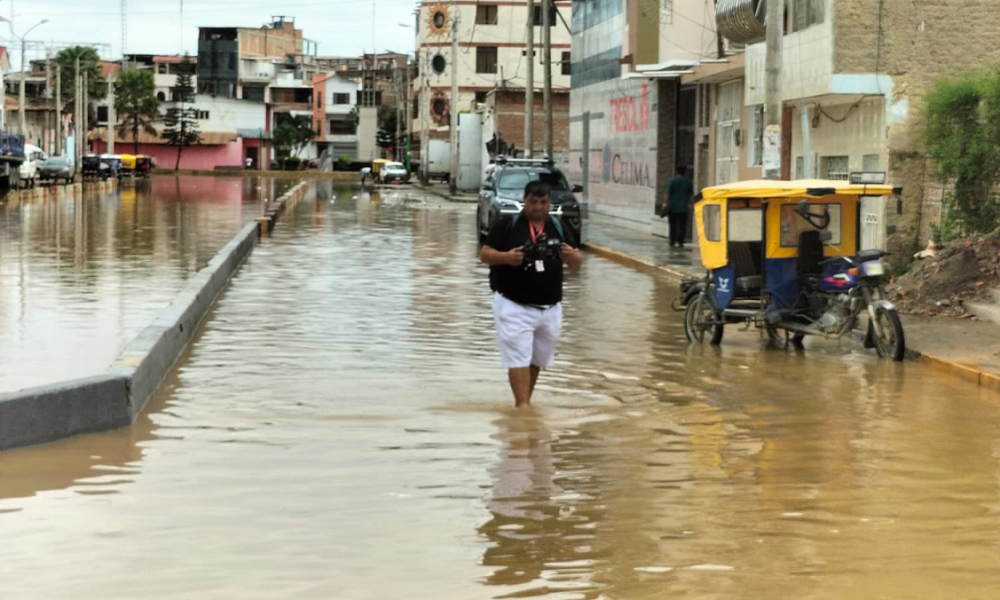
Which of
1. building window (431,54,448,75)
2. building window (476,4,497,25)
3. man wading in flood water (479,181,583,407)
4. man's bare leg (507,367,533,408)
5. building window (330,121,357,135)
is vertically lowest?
man's bare leg (507,367,533,408)

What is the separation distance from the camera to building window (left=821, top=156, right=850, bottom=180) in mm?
25597

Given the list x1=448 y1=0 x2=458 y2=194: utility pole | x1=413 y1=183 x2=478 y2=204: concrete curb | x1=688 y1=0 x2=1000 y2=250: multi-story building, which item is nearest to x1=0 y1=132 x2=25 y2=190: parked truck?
x1=413 y1=183 x2=478 y2=204: concrete curb

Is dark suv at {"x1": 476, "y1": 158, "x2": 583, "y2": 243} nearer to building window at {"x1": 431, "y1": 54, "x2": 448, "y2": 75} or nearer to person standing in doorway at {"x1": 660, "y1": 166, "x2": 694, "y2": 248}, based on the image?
person standing in doorway at {"x1": 660, "y1": 166, "x2": 694, "y2": 248}

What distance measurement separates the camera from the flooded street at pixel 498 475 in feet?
21.6

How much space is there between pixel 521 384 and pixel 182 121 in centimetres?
11925

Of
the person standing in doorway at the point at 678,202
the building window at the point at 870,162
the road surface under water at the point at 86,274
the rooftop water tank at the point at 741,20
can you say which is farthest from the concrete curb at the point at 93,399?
the person standing in doorway at the point at 678,202

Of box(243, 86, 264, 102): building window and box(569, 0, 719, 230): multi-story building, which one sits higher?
box(243, 86, 264, 102): building window

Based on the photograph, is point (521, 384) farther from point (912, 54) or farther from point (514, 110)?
point (514, 110)

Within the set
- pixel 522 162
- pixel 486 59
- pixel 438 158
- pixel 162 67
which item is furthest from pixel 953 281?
pixel 162 67

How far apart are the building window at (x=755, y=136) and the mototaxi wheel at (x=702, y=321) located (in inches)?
568

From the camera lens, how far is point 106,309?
675 inches

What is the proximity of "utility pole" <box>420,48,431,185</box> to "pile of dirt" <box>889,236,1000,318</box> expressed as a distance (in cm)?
7195

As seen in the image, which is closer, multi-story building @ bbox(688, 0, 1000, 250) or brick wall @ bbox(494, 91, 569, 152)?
multi-story building @ bbox(688, 0, 1000, 250)

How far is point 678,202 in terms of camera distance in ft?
103
